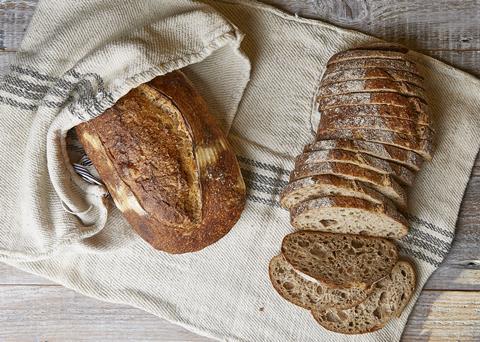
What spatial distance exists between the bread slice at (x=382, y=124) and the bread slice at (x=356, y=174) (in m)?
0.14

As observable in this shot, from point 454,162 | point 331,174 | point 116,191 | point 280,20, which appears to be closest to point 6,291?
point 116,191

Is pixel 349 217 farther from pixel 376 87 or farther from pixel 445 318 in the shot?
pixel 445 318

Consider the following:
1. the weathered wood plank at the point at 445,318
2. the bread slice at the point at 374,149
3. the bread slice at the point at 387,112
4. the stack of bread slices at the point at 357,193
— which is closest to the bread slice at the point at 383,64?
the stack of bread slices at the point at 357,193

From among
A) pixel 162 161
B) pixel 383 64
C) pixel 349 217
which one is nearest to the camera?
pixel 162 161

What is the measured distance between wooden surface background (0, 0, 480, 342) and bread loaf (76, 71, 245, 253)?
0.51 meters

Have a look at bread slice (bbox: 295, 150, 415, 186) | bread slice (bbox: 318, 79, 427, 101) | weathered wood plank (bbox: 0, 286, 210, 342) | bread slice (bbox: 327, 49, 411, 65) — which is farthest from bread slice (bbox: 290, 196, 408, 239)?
weathered wood plank (bbox: 0, 286, 210, 342)

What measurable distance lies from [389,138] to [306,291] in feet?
2.19

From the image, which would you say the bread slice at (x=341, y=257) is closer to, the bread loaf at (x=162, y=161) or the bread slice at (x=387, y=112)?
the bread loaf at (x=162, y=161)

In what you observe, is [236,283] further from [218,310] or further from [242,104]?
[242,104]

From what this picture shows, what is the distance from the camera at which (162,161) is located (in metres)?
2.11

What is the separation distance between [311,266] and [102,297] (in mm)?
818

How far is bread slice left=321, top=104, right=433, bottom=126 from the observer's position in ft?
7.14

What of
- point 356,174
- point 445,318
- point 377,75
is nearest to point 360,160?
point 356,174

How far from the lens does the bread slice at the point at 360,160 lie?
2180 millimetres
